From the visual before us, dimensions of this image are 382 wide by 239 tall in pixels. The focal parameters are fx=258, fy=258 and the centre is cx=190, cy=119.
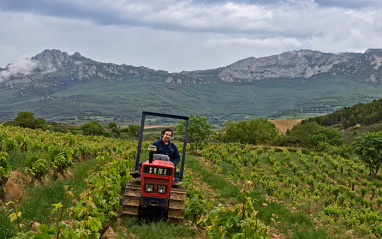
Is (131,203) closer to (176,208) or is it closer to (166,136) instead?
(176,208)

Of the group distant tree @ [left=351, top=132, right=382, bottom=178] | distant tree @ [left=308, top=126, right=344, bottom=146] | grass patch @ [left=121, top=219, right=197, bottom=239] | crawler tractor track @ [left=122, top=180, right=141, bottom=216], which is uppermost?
crawler tractor track @ [left=122, top=180, right=141, bottom=216]

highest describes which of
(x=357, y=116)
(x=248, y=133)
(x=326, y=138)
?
(x=357, y=116)

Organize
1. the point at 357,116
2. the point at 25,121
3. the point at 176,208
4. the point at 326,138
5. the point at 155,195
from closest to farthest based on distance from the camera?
the point at 155,195 → the point at 176,208 → the point at 25,121 → the point at 326,138 → the point at 357,116

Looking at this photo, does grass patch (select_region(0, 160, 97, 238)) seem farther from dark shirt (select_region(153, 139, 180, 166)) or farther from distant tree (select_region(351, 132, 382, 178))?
distant tree (select_region(351, 132, 382, 178))

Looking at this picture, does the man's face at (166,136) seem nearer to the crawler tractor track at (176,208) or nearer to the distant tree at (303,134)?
the crawler tractor track at (176,208)

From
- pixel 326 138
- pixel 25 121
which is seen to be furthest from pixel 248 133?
pixel 25 121

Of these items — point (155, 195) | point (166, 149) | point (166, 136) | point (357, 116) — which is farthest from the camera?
point (357, 116)

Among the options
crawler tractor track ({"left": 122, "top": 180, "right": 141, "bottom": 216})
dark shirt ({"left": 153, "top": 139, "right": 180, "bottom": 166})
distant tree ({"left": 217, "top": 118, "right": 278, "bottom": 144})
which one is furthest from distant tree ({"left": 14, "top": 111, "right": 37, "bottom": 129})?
crawler tractor track ({"left": 122, "top": 180, "right": 141, "bottom": 216})

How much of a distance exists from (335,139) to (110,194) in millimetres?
70482

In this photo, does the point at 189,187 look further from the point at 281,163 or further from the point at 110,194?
the point at 281,163

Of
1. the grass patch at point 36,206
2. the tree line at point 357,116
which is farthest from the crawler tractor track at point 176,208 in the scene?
the tree line at point 357,116

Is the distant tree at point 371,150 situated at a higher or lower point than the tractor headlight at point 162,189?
lower

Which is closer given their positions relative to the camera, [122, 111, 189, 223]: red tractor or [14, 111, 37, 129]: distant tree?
[122, 111, 189, 223]: red tractor

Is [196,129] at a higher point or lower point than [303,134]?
higher
